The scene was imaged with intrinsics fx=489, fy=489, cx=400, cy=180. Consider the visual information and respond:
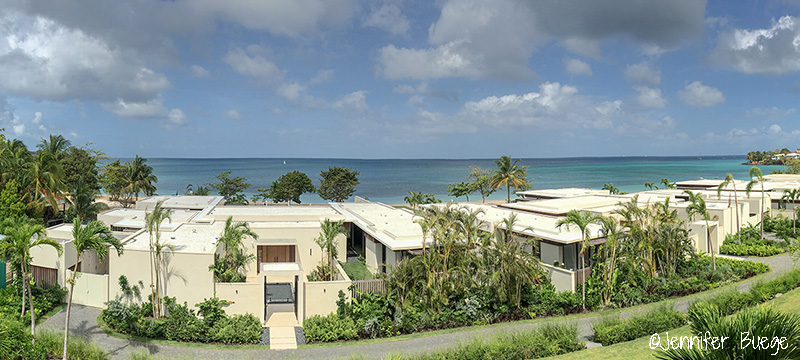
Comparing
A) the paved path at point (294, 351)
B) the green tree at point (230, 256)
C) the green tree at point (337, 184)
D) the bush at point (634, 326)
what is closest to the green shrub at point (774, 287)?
the paved path at point (294, 351)

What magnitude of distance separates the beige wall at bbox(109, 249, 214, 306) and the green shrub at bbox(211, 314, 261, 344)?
137 cm

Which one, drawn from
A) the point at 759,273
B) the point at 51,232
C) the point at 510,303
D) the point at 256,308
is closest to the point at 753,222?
the point at 759,273

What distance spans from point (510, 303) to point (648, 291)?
256 inches

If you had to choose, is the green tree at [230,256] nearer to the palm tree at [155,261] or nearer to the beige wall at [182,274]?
the beige wall at [182,274]

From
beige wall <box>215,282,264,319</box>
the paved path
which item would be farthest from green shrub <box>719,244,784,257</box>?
beige wall <box>215,282,264,319</box>

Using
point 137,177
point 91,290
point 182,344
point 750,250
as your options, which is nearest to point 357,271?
point 182,344

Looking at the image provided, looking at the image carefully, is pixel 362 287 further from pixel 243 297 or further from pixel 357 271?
pixel 357 271

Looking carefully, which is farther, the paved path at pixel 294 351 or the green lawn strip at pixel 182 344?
the green lawn strip at pixel 182 344

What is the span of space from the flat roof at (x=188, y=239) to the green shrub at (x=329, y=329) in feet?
16.0

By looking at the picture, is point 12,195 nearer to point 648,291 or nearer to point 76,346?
point 76,346

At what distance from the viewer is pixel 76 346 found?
48.5 ft

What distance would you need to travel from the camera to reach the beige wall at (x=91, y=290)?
19.6 m

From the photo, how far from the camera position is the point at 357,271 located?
24.8 metres

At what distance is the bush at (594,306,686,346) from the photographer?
15.1m
